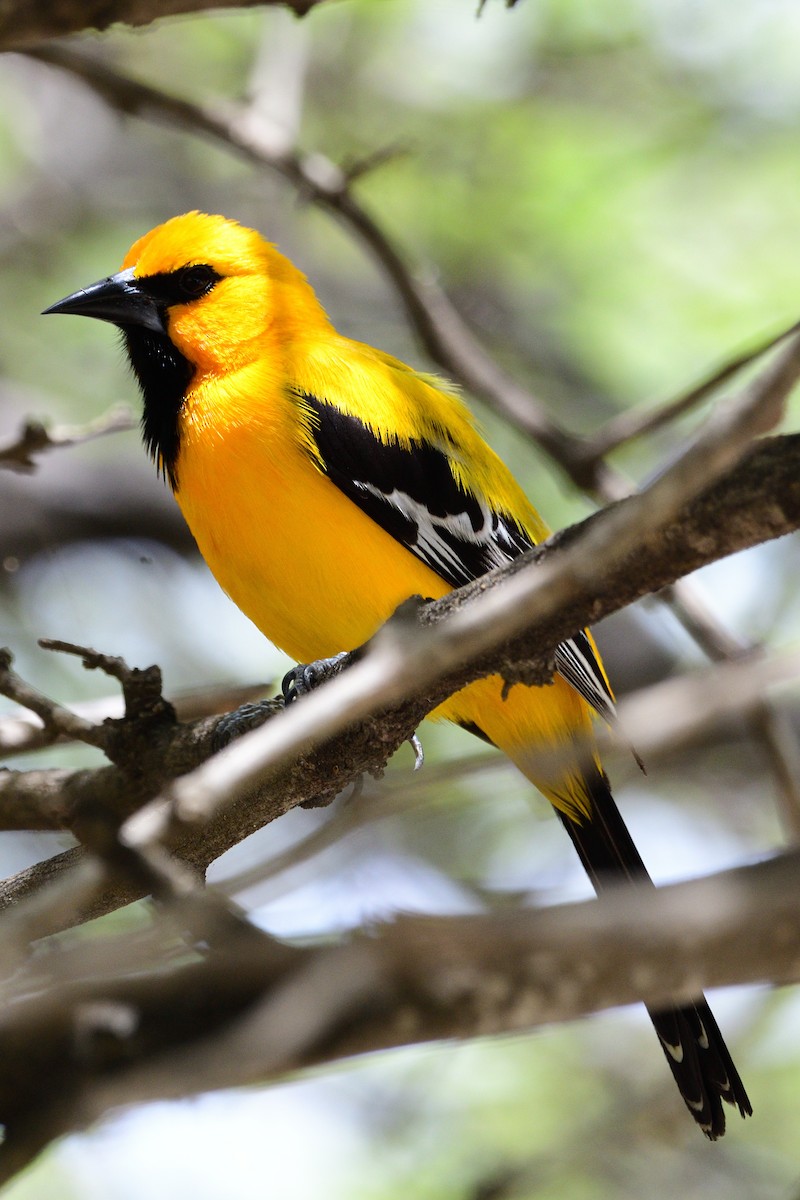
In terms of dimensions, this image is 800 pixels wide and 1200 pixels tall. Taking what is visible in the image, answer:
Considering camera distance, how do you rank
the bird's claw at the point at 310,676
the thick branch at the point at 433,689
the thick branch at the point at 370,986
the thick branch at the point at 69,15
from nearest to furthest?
the thick branch at the point at 370,986 → the thick branch at the point at 433,689 → the thick branch at the point at 69,15 → the bird's claw at the point at 310,676

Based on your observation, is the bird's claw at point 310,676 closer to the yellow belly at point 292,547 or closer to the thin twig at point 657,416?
the yellow belly at point 292,547

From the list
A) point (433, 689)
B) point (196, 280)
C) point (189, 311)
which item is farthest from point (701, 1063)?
point (196, 280)

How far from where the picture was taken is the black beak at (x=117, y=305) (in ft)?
16.0

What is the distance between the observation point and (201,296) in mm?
4988

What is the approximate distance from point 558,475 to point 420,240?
3.38 m

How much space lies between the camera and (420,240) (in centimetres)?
889

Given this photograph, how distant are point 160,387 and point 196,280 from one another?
522 millimetres

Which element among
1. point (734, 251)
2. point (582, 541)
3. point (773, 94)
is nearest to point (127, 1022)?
point (582, 541)

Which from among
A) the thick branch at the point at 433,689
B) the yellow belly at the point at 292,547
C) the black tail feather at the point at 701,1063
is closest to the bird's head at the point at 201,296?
the yellow belly at the point at 292,547

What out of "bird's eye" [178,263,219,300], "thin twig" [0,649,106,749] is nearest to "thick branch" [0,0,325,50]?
"bird's eye" [178,263,219,300]

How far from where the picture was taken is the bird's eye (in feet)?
16.4

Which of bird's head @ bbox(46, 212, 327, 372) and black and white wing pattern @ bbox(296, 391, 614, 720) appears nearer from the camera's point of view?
black and white wing pattern @ bbox(296, 391, 614, 720)

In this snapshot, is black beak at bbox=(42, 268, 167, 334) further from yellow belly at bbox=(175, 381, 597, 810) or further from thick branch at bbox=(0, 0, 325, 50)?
thick branch at bbox=(0, 0, 325, 50)

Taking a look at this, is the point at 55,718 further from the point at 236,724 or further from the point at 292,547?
the point at 292,547
